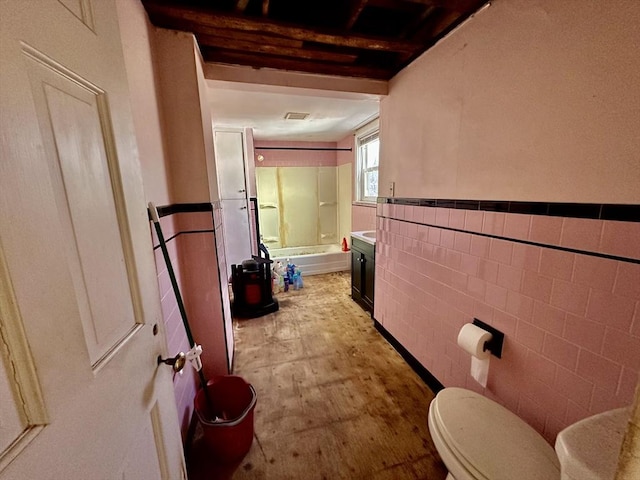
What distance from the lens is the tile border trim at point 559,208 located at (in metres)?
0.81

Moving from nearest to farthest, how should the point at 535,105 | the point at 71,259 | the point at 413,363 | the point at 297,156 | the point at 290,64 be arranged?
the point at 71,259 < the point at 535,105 < the point at 290,64 < the point at 413,363 < the point at 297,156

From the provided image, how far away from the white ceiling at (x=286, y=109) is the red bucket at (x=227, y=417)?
1.91 m

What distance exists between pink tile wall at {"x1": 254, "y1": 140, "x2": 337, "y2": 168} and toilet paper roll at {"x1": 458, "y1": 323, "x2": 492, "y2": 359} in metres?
3.73

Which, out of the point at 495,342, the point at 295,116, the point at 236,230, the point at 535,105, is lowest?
the point at 495,342

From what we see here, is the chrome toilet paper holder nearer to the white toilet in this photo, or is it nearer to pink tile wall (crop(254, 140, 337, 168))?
the white toilet

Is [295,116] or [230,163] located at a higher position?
[295,116]

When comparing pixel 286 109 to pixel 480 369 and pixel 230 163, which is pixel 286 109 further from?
pixel 480 369

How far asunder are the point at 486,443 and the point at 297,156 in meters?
4.22

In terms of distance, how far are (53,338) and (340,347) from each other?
2.01 metres

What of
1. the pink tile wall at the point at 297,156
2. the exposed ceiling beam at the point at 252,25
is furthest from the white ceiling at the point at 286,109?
the exposed ceiling beam at the point at 252,25

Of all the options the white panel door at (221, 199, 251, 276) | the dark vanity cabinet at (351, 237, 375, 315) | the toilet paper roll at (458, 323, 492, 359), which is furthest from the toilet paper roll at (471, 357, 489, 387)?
the white panel door at (221, 199, 251, 276)

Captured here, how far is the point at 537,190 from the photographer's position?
1047 mm

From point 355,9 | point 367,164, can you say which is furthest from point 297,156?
point 355,9

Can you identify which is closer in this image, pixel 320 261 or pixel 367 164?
pixel 367 164
